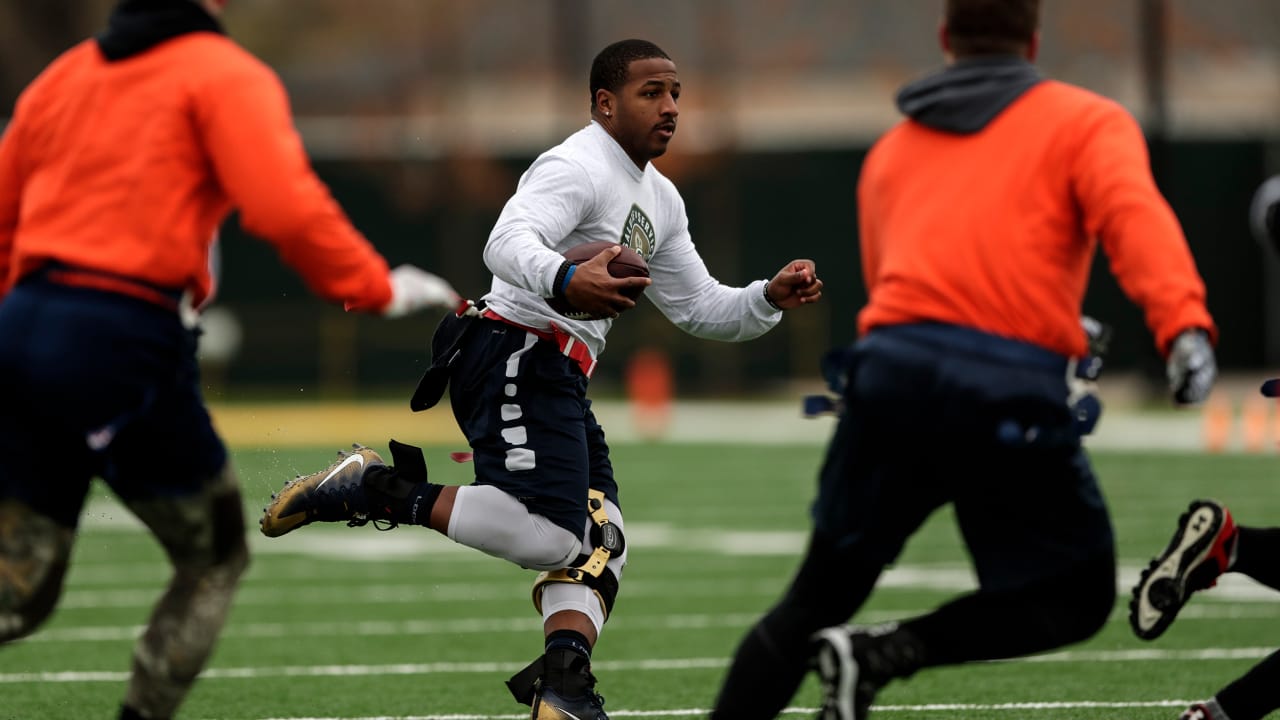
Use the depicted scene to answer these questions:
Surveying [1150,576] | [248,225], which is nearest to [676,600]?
[1150,576]

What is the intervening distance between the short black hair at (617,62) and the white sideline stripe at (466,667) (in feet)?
9.39

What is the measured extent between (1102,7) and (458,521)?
37.5 meters

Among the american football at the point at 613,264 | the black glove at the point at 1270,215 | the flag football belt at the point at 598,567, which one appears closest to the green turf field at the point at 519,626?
the flag football belt at the point at 598,567

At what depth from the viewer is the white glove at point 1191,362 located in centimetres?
468

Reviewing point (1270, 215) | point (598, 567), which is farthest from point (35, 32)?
point (1270, 215)

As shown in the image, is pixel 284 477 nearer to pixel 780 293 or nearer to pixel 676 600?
pixel 780 293

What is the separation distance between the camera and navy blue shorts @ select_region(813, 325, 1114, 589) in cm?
491

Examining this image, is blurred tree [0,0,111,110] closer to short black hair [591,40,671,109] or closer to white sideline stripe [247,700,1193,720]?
white sideline stripe [247,700,1193,720]

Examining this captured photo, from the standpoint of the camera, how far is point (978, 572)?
16.7 ft

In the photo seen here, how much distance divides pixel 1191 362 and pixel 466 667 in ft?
15.0

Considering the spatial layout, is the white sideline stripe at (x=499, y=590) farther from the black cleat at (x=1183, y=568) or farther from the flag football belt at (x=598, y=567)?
the black cleat at (x=1183, y=568)

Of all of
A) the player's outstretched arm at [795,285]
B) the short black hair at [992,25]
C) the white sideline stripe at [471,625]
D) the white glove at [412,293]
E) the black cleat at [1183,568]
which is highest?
the short black hair at [992,25]

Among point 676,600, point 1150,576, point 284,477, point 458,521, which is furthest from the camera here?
point 676,600

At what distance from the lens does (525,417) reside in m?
6.34
